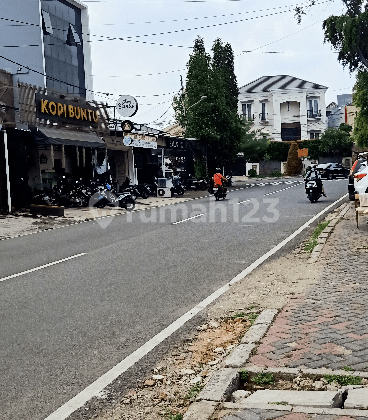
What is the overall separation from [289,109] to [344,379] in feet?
264

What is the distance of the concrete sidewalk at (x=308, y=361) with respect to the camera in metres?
4.14

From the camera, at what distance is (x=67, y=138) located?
28234 mm

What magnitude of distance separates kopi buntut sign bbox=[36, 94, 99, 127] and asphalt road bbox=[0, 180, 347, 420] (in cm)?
1159

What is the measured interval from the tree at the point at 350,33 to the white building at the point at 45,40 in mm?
26425

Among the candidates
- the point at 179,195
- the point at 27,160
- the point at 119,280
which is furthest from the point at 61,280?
the point at 179,195

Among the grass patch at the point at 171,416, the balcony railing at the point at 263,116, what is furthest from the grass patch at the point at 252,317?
the balcony railing at the point at 263,116

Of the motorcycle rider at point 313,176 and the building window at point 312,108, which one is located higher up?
the building window at point 312,108

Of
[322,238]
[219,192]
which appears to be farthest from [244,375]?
[219,192]

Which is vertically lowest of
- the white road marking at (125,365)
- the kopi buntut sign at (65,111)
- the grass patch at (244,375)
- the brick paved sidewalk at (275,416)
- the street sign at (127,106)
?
the white road marking at (125,365)

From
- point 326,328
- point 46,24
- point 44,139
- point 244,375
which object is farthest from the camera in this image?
point 46,24

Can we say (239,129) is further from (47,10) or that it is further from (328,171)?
(47,10)

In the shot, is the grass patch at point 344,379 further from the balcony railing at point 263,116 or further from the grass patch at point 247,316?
the balcony railing at point 263,116

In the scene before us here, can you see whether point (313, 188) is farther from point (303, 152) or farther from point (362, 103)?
point (303, 152)

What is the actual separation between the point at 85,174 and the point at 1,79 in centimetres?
922
